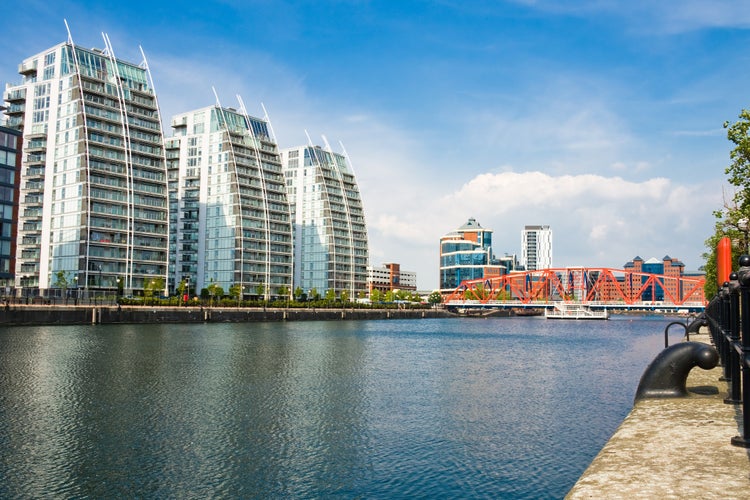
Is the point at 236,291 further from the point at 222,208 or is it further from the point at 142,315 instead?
the point at 142,315

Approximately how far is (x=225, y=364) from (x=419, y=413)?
83.0 feet

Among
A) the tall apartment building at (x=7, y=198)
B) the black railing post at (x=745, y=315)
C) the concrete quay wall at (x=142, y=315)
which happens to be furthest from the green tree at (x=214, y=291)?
the black railing post at (x=745, y=315)

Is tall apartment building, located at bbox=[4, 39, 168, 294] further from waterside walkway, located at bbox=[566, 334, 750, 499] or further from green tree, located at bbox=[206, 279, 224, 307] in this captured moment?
waterside walkway, located at bbox=[566, 334, 750, 499]

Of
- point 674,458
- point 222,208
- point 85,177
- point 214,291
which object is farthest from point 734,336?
point 222,208

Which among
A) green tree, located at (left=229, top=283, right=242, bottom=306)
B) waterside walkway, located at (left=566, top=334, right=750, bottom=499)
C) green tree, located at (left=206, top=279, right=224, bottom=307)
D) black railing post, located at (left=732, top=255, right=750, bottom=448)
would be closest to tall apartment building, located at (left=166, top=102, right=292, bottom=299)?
green tree, located at (left=229, top=283, right=242, bottom=306)

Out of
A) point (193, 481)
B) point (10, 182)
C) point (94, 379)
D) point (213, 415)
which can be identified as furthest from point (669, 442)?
point (10, 182)

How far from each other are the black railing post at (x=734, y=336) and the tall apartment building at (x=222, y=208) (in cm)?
16552

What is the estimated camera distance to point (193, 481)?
20641 mm

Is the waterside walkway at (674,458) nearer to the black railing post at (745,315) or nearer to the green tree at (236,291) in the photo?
the black railing post at (745,315)

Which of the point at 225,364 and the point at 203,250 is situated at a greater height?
the point at 203,250

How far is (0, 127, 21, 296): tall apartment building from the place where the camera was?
122125 millimetres

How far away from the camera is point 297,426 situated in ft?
94.2

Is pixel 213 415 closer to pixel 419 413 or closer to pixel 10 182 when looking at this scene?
pixel 419 413

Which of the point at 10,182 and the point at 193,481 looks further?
the point at 10,182
